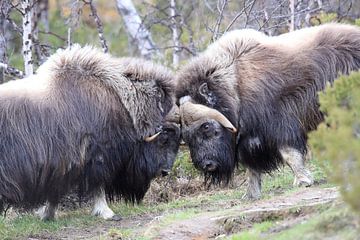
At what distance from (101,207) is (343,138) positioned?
137 inches

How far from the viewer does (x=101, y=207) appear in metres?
6.46

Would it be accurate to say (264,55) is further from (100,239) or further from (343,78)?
(343,78)

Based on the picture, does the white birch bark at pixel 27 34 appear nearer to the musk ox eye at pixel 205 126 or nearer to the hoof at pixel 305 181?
the musk ox eye at pixel 205 126

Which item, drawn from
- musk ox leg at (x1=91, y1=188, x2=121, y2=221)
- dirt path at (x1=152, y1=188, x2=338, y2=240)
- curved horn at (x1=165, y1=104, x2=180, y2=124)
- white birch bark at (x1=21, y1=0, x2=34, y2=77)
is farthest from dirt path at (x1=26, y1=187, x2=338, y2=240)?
white birch bark at (x1=21, y1=0, x2=34, y2=77)

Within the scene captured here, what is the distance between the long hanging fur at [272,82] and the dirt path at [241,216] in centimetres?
74

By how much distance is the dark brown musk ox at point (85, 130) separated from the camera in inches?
226

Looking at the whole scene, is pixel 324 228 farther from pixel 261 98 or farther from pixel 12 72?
pixel 12 72

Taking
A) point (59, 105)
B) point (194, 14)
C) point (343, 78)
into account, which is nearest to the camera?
point (343, 78)

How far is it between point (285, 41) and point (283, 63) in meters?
0.29

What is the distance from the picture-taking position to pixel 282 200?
541cm

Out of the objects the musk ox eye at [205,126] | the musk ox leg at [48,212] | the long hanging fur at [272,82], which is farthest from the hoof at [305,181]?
the musk ox leg at [48,212]

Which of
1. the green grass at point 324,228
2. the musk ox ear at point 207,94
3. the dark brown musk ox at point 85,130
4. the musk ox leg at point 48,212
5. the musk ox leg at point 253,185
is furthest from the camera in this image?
the musk ox leg at point 253,185

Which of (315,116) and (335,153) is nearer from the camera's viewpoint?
(335,153)

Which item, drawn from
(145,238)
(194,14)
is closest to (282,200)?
(145,238)
